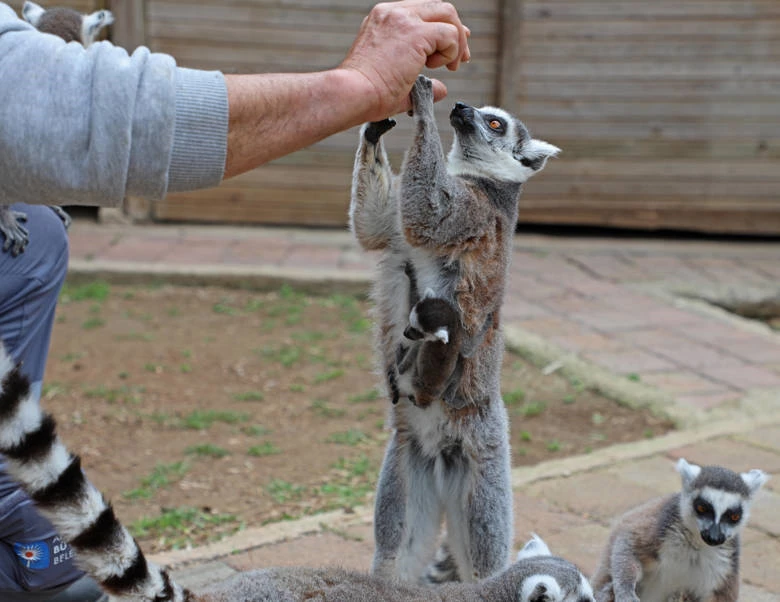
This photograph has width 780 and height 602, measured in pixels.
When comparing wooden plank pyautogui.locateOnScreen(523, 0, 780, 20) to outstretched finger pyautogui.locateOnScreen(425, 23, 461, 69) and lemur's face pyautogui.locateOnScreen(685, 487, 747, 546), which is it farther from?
outstretched finger pyautogui.locateOnScreen(425, 23, 461, 69)

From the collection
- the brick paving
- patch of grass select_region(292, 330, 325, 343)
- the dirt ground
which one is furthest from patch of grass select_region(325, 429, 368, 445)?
patch of grass select_region(292, 330, 325, 343)

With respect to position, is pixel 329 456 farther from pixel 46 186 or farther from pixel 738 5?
pixel 738 5

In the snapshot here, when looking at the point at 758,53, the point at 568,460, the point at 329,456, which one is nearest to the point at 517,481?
the point at 568,460

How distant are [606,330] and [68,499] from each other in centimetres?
542

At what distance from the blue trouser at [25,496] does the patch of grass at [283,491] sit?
1.49 metres

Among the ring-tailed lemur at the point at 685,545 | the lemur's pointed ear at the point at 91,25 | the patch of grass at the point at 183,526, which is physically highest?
the lemur's pointed ear at the point at 91,25

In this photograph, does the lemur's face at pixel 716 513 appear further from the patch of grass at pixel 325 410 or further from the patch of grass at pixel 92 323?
the patch of grass at pixel 92 323

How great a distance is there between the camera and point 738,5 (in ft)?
31.1

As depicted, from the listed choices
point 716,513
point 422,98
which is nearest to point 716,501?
point 716,513

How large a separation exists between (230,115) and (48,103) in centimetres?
39

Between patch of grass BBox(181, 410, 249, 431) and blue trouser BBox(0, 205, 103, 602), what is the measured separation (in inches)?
89.9

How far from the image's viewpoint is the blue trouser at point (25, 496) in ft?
9.96

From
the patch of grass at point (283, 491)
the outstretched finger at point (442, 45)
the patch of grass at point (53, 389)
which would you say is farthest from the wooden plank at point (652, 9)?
the outstretched finger at point (442, 45)

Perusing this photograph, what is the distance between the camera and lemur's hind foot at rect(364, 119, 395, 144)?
3205mm
